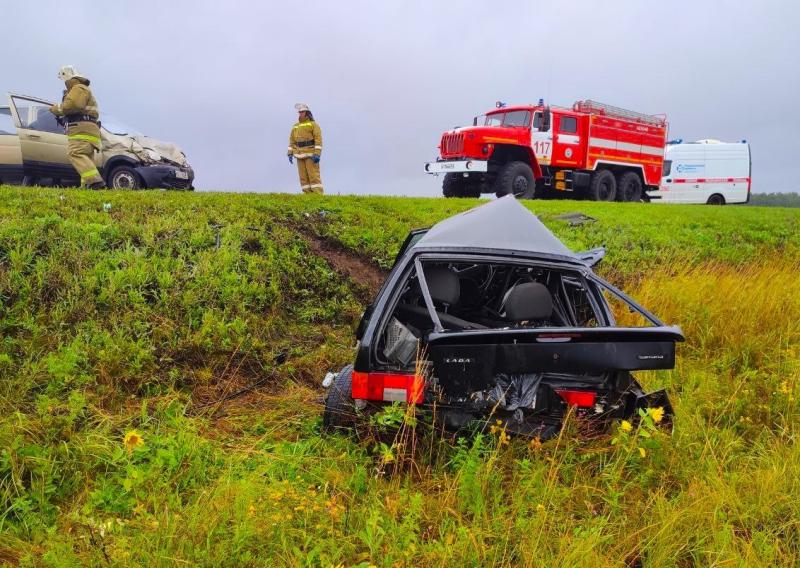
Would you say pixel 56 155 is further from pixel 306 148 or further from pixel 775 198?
pixel 775 198

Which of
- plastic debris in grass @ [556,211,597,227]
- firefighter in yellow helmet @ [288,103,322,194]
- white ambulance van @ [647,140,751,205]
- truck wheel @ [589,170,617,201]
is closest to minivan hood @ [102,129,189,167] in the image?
firefighter in yellow helmet @ [288,103,322,194]

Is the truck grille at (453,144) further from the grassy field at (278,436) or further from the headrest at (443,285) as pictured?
the headrest at (443,285)

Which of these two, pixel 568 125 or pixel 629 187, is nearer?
pixel 568 125

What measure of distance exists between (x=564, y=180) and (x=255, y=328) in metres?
10.8

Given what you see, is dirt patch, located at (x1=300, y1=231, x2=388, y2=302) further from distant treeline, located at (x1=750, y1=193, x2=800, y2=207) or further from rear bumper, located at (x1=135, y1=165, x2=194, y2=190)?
distant treeline, located at (x1=750, y1=193, x2=800, y2=207)

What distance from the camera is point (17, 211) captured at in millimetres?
5711

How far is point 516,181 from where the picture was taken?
12.6 meters

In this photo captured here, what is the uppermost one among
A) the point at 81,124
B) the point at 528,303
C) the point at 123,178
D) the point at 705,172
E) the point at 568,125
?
the point at 568,125

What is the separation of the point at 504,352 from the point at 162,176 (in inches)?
353

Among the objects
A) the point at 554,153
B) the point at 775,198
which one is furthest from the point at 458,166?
the point at 775,198

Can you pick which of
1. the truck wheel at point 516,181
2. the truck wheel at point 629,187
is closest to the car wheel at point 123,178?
the truck wheel at point 516,181

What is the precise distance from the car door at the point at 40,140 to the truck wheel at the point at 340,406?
29.3 feet

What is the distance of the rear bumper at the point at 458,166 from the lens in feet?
39.1

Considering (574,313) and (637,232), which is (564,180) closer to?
(637,232)
